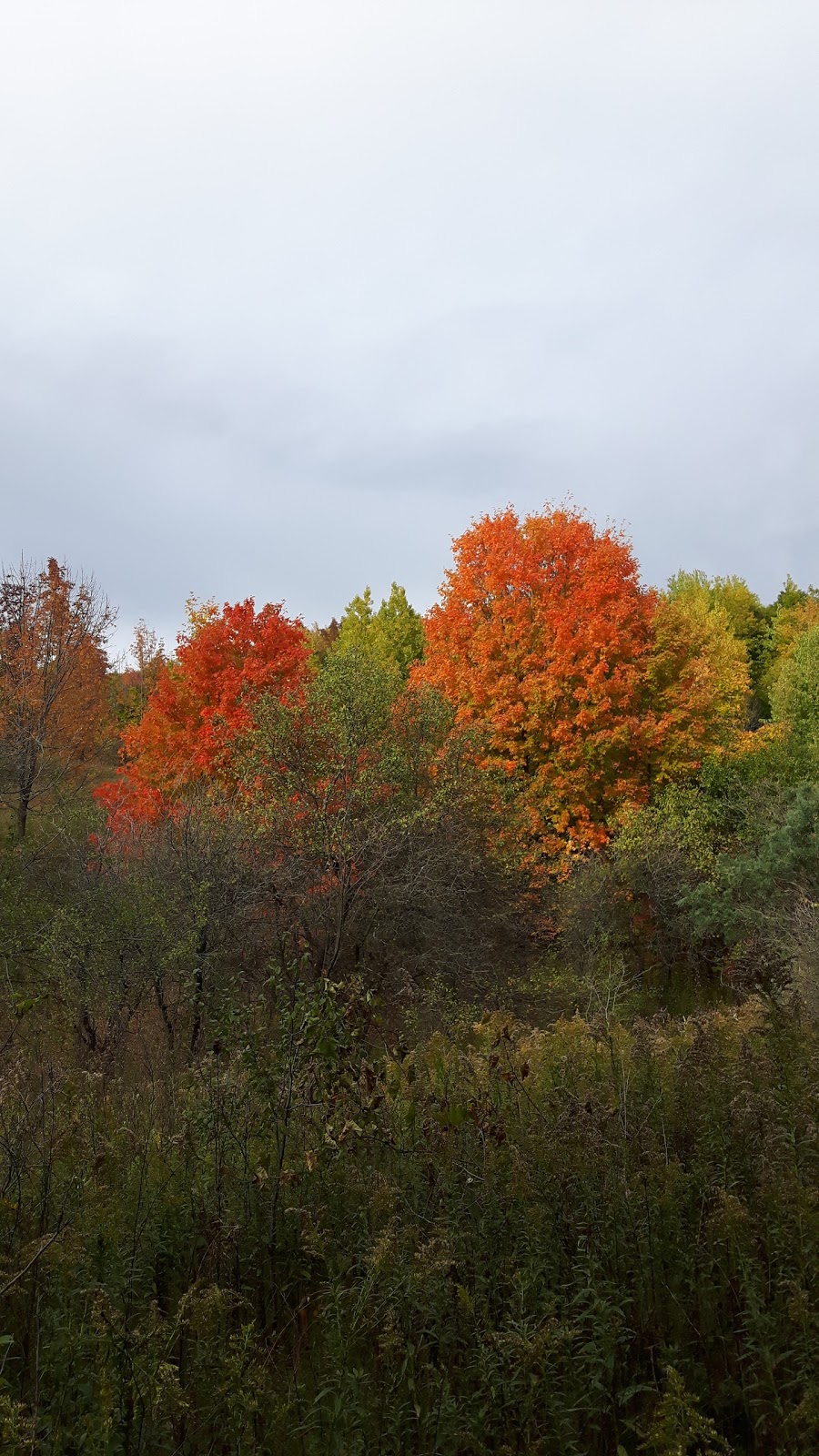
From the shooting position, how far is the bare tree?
84.2 feet

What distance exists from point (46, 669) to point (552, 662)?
1588cm

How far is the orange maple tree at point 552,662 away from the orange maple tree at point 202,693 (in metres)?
4.08

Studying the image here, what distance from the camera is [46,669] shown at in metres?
28.4

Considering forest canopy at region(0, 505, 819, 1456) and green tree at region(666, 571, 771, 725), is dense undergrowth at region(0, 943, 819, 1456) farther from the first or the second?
green tree at region(666, 571, 771, 725)

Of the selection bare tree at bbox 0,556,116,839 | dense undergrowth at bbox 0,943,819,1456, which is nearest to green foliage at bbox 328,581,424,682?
bare tree at bbox 0,556,116,839

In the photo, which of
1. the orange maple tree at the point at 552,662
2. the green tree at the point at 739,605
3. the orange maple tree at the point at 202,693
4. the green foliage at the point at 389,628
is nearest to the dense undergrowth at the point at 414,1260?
the orange maple tree at the point at 552,662

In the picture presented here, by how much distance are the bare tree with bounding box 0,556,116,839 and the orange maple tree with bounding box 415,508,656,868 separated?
11156 millimetres

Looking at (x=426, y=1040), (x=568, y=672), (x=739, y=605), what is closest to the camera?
(x=426, y=1040)

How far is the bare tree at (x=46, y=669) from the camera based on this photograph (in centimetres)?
2566

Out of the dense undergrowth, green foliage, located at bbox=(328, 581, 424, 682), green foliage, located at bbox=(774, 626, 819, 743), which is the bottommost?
the dense undergrowth

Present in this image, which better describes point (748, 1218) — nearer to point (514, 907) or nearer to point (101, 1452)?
point (101, 1452)

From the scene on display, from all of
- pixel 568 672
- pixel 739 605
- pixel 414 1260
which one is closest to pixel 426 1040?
pixel 414 1260

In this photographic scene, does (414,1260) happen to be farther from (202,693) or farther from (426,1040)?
(202,693)

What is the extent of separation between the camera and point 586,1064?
6.68 meters
